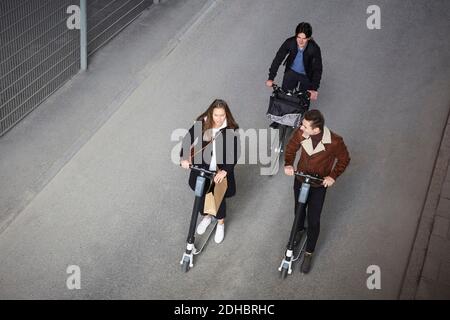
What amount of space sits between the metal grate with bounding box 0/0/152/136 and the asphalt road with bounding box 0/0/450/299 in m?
1.13

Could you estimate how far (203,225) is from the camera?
8172mm

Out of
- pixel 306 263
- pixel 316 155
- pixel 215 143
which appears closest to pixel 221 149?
pixel 215 143

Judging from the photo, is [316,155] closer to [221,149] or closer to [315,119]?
[315,119]

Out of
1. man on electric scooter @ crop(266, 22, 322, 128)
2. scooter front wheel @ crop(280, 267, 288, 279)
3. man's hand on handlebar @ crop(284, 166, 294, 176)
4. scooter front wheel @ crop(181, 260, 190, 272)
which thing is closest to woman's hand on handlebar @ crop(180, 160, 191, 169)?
man's hand on handlebar @ crop(284, 166, 294, 176)

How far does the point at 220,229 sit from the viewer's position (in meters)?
8.06

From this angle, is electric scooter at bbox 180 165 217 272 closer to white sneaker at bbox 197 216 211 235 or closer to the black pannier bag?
white sneaker at bbox 197 216 211 235

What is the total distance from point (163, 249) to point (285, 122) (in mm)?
2268

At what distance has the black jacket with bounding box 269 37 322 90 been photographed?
342 inches

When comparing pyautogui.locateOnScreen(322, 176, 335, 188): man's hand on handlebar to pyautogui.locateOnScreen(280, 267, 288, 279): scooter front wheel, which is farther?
pyautogui.locateOnScreen(280, 267, 288, 279): scooter front wheel
